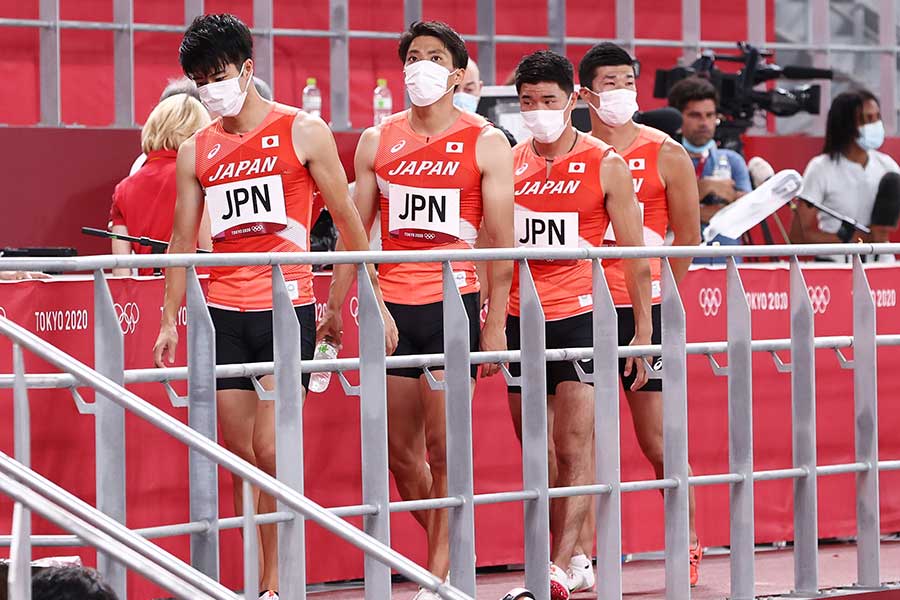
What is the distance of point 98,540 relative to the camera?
Result: 11.6ft

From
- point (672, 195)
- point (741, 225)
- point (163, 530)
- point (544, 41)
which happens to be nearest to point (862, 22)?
point (544, 41)

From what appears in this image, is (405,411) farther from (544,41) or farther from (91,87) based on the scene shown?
(544,41)

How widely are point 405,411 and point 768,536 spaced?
240cm

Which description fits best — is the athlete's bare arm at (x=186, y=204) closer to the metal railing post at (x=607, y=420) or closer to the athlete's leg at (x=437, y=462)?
the athlete's leg at (x=437, y=462)

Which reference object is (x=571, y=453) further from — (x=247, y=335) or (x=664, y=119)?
(x=664, y=119)

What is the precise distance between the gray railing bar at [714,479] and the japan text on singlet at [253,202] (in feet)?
4.61

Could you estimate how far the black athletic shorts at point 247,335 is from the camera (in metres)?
5.62

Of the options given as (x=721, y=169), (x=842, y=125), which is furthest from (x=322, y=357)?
(x=842, y=125)

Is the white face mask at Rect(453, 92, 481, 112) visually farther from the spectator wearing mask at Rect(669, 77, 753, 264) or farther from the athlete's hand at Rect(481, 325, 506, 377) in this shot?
the athlete's hand at Rect(481, 325, 506, 377)

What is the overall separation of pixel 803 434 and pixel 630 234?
93cm

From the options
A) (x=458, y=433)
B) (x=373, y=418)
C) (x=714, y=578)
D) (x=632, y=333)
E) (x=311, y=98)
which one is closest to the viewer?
(x=373, y=418)

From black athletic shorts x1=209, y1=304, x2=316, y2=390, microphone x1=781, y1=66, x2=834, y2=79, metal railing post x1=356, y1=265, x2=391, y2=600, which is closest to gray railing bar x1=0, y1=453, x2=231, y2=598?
metal railing post x1=356, y1=265, x2=391, y2=600

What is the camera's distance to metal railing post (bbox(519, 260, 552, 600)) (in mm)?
5617

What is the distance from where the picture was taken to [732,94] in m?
11.3
